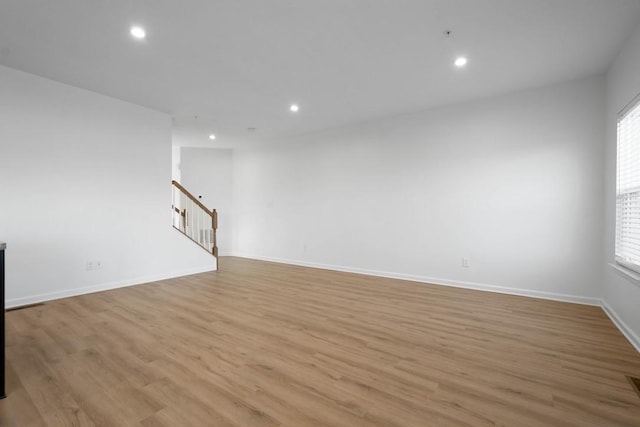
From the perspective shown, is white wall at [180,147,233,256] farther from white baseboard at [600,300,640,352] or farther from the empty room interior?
white baseboard at [600,300,640,352]

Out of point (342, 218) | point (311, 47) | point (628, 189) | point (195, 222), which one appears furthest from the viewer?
point (195, 222)

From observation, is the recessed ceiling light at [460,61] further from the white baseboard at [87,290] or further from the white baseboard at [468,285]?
the white baseboard at [87,290]

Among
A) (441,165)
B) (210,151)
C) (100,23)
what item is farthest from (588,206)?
(210,151)

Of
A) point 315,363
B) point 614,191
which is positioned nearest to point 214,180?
point 315,363

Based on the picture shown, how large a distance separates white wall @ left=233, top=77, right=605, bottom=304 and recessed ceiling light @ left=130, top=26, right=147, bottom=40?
3643mm

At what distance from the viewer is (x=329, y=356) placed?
2.23m

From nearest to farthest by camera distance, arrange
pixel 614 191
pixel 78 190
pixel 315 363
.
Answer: pixel 315 363, pixel 614 191, pixel 78 190

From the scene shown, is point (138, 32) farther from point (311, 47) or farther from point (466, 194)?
point (466, 194)

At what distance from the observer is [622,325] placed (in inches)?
108

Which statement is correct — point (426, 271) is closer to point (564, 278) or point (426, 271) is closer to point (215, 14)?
point (564, 278)

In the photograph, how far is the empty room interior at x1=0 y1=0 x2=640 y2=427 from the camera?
184 centimetres

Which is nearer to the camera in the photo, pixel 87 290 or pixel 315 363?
pixel 315 363

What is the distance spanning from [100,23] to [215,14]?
105 cm

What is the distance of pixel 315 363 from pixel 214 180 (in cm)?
640
